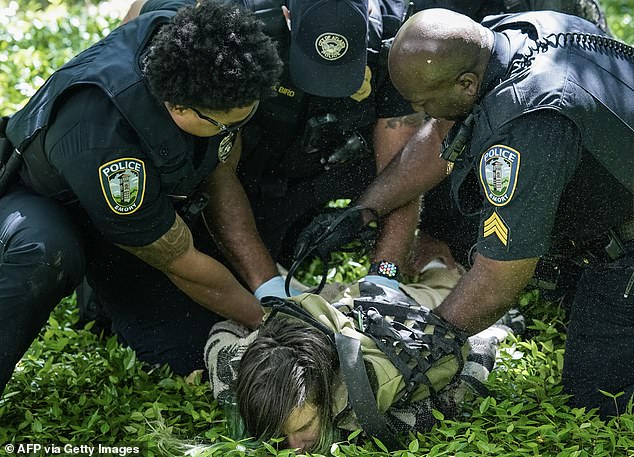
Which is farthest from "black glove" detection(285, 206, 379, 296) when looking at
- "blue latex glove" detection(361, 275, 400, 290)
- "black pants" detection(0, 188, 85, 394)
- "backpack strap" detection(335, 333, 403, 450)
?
"black pants" detection(0, 188, 85, 394)

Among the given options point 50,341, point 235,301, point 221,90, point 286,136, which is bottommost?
point 50,341

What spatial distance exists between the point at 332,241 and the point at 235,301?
51cm

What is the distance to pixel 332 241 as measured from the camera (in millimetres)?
4199

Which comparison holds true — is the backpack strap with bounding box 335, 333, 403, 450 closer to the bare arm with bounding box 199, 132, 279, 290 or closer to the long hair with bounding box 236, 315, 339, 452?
the long hair with bounding box 236, 315, 339, 452

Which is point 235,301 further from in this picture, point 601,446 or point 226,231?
point 601,446

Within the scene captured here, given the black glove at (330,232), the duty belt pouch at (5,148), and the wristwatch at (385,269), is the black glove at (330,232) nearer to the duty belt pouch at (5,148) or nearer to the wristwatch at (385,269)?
the wristwatch at (385,269)

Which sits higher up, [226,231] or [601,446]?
[226,231]

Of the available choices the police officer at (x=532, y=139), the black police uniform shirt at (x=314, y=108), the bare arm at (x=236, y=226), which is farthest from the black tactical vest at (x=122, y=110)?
the police officer at (x=532, y=139)

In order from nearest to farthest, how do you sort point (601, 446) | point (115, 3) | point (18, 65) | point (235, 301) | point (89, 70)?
point (601, 446) → point (89, 70) → point (235, 301) → point (18, 65) → point (115, 3)

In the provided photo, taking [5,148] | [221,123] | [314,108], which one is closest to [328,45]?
[314,108]

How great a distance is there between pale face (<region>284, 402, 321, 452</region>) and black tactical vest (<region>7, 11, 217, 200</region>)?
103 cm

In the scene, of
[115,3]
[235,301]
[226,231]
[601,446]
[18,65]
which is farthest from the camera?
[115,3]

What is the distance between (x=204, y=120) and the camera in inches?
137

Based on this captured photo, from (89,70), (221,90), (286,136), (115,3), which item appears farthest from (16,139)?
(115,3)
